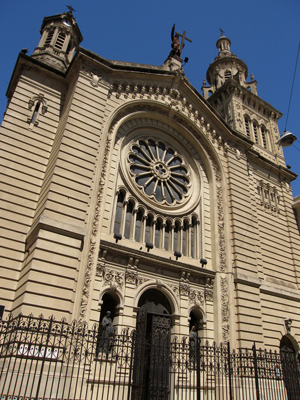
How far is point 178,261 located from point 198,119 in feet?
33.9

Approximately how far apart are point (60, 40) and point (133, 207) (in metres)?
14.5

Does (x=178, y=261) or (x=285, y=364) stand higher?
(x=178, y=261)

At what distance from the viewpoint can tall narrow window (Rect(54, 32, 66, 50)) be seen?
74.4 ft

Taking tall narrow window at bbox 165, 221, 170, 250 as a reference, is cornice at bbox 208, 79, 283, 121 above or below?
above

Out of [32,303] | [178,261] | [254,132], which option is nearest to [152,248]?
[178,261]

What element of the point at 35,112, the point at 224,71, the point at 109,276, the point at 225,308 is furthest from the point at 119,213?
the point at 224,71

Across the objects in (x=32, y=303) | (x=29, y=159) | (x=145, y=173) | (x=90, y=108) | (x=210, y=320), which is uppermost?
(x=90, y=108)

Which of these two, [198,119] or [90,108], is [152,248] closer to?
[90,108]

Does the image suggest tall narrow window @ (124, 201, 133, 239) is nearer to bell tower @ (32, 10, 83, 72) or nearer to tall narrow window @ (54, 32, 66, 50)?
bell tower @ (32, 10, 83, 72)

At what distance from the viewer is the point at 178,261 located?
636 inches

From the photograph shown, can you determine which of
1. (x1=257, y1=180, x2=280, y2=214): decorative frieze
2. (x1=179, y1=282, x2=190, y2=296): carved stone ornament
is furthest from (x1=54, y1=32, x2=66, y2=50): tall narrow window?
(x1=179, y1=282, x2=190, y2=296): carved stone ornament

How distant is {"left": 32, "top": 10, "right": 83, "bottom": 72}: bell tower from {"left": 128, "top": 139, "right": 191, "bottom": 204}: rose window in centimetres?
823

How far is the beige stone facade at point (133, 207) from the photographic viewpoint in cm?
1284

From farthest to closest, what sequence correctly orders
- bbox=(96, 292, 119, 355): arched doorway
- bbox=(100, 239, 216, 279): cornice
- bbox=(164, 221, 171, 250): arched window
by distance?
bbox=(164, 221, 171, 250): arched window
bbox=(100, 239, 216, 279): cornice
bbox=(96, 292, 119, 355): arched doorway
